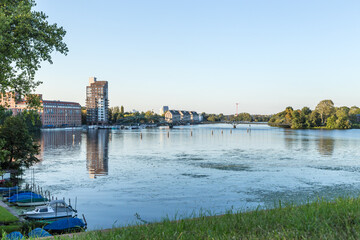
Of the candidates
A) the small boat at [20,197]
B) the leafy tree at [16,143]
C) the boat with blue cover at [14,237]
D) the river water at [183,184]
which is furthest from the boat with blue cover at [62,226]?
the leafy tree at [16,143]

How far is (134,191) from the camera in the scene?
3588 cm

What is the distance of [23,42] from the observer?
53.7 ft

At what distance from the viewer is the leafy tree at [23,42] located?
585 inches

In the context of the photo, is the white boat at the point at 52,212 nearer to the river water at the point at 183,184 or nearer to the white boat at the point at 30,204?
the river water at the point at 183,184

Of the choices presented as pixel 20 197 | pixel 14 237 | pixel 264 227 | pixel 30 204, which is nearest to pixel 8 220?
pixel 30 204

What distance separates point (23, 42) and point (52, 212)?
16.0 meters

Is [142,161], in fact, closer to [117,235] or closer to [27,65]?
[27,65]

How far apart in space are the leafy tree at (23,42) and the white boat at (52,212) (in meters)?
13.1

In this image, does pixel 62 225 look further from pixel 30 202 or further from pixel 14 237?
pixel 30 202

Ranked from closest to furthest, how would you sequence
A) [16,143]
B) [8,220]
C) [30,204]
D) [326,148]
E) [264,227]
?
[264,227]
[8,220]
[30,204]
[16,143]
[326,148]

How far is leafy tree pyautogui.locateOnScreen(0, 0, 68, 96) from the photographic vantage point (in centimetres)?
1487

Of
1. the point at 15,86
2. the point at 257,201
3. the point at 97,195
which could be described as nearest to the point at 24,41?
the point at 15,86

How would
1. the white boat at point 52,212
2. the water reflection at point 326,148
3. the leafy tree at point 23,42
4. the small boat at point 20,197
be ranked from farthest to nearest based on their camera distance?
the water reflection at point 326,148
the small boat at point 20,197
the white boat at point 52,212
the leafy tree at point 23,42

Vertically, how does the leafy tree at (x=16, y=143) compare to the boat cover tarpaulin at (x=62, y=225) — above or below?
above
